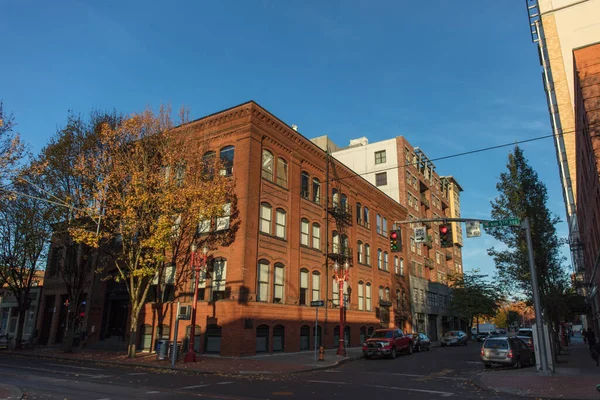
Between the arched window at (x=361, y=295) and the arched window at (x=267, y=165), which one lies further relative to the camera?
the arched window at (x=361, y=295)

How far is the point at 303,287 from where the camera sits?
30.0 m

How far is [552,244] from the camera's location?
27.2 meters

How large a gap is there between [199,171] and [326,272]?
44.9 ft

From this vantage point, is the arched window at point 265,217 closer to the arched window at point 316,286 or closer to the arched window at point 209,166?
the arched window at point 209,166

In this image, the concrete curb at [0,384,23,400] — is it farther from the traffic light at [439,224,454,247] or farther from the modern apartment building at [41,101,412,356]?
the traffic light at [439,224,454,247]

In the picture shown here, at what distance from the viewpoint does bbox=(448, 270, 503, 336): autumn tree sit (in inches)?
2286

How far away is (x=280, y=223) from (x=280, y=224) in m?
0.07

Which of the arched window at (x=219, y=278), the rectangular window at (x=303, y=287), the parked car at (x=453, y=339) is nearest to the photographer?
the arched window at (x=219, y=278)

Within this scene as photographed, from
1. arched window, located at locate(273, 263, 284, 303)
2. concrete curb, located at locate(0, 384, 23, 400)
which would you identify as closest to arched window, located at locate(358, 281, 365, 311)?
arched window, located at locate(273, 263, 284, 303)

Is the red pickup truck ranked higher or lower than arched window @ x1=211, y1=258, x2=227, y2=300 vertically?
lower

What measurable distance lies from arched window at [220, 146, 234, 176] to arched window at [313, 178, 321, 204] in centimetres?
829

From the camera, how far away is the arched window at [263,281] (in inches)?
1014

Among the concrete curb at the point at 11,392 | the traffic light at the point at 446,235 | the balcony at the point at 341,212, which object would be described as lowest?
the concrete curb at the point at 11,392

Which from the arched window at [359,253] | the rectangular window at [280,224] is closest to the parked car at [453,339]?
the arched window at [359,253]
